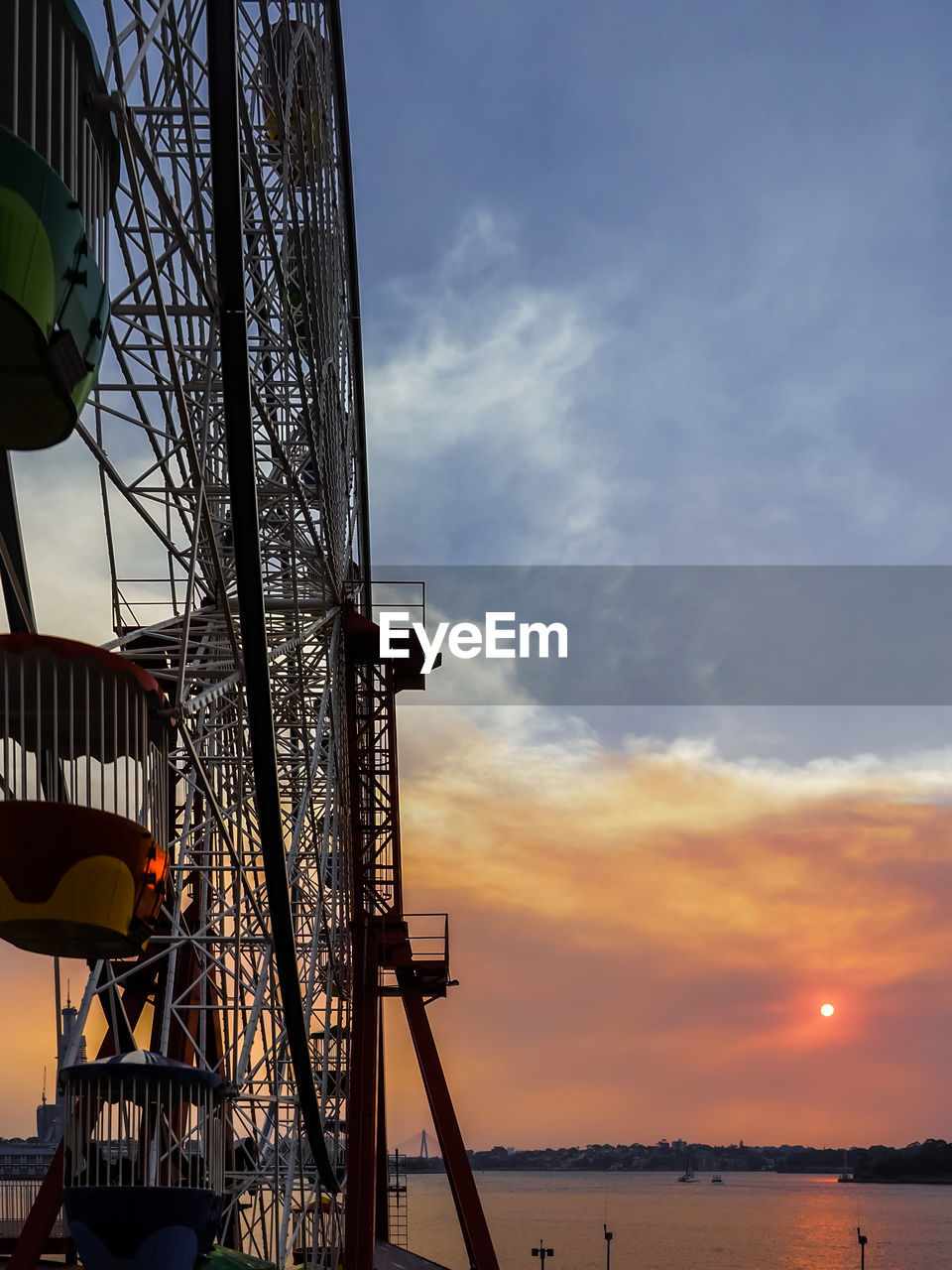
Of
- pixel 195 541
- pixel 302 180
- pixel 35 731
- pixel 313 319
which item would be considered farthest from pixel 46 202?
pixel 313 319

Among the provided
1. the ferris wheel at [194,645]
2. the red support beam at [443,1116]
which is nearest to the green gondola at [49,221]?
the ferris wheel at [194,645]

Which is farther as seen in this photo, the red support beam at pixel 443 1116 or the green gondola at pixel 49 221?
the red support beam at pixel 443 1116

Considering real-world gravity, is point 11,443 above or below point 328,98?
below

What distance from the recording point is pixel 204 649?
2362 cm

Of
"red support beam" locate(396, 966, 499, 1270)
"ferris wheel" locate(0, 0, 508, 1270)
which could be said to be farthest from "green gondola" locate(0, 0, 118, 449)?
"red support beam" locate(396, 966, 499, 1270)

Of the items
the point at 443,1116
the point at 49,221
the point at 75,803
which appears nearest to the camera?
the point at 49,221

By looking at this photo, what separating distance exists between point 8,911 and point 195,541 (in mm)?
3771

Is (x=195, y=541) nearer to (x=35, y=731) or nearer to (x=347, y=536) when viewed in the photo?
(x=35, y=731)

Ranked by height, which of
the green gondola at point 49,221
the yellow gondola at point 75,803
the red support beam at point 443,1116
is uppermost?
the green gondola at point 49,221

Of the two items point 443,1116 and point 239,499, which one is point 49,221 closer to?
point 239,499

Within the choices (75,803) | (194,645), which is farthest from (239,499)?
(194,645)

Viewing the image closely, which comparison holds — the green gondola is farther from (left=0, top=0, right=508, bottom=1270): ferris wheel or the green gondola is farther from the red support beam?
the red support beam

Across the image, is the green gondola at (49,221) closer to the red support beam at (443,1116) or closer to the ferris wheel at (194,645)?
the ferris wheel at (194,645)

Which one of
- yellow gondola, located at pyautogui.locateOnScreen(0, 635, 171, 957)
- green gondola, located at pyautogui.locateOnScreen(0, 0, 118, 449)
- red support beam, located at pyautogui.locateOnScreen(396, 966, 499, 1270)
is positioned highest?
green gondola, located at pyautogui.locateOnScreen(0, 0, 118, 449)
